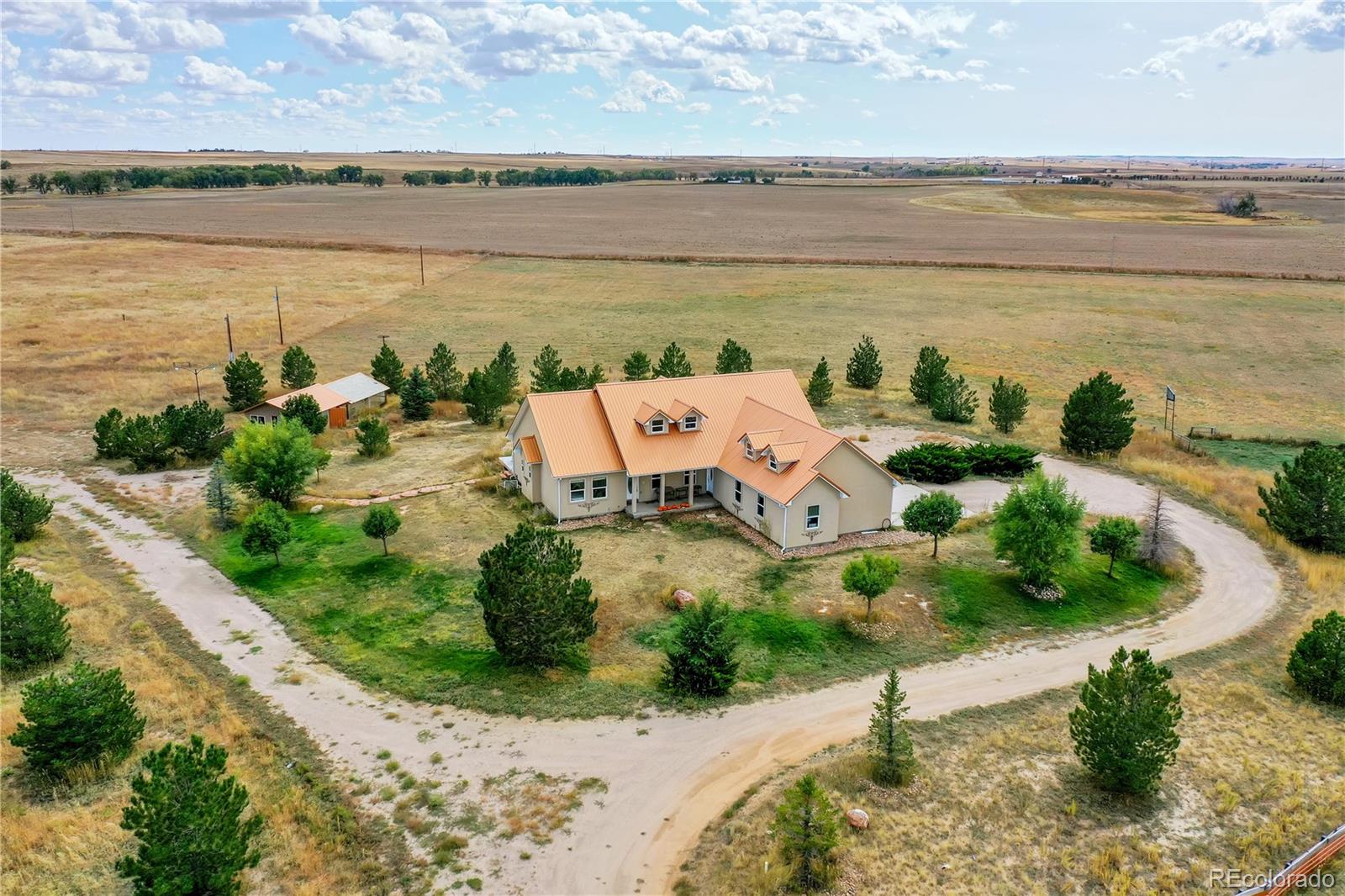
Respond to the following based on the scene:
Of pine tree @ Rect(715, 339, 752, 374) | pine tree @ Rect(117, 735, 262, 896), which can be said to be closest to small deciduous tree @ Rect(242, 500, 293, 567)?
pine tree @ Rect(117, 735, 262, 896)

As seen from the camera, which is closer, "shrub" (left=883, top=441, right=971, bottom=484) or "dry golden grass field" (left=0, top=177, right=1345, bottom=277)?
"shrub" (left=883, top=441, right=971, bottom=484)

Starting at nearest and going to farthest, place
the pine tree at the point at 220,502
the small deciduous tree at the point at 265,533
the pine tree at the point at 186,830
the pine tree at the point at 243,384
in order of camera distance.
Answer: the pine tree at the point at 186,830 → the small deciduous tree at the point at 265,533 → the pine tree at the point at 220,502 → the pine tree at the point at 243,384

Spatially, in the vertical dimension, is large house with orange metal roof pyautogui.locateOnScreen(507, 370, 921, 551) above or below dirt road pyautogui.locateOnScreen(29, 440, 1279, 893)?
above

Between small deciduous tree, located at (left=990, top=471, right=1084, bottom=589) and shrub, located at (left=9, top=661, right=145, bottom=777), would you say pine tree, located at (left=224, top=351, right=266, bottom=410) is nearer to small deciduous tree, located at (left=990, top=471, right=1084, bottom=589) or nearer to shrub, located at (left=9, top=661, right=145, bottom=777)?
shrub, located at (left=9, top=661, right=145, bottom=777)

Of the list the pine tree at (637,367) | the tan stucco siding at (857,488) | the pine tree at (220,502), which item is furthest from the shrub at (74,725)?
the pine tree at (637,367)

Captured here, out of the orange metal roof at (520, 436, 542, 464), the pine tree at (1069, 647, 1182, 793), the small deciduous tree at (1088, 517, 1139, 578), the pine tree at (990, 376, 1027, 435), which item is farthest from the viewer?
the pine tree at (990, 376, 1027, 435)

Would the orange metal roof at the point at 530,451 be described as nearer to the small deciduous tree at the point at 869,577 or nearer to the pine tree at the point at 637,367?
the small deciduous tree at the point at 869,577

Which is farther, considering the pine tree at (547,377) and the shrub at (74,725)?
the pine tree at (547,377)
